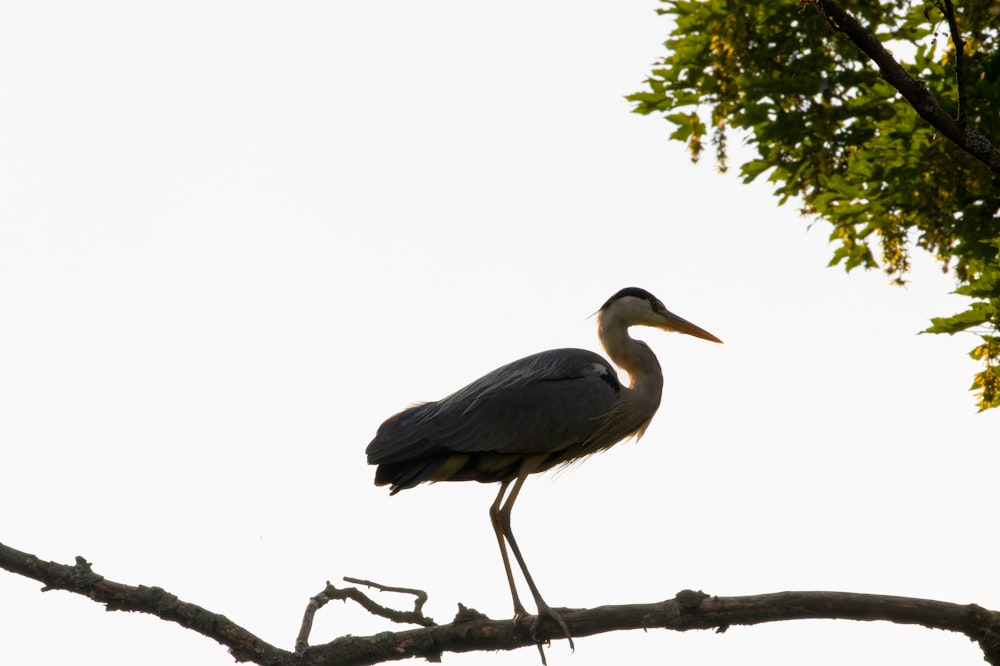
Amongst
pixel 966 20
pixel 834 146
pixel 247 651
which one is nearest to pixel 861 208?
pixel 834 146

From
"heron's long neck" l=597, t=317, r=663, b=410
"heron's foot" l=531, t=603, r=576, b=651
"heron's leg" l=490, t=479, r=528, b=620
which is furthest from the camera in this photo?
"heron's long neck" l=597, t=317, r=663, b=410

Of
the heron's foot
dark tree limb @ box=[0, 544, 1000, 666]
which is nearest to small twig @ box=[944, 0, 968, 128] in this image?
dark tree limb @ box=[0, 544, 1000, 666]

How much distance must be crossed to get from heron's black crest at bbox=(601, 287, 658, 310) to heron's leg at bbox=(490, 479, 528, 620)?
1901 mm

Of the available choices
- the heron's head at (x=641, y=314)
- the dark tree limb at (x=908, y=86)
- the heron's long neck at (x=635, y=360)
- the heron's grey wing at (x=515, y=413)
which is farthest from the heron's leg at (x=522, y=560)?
the dark tree limb at (x=908, y=86)

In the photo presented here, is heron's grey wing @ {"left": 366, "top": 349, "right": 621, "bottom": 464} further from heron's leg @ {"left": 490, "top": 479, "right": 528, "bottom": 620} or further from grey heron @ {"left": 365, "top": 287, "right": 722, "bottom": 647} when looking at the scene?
heron's leg @ {"left": 490, "top": 479, "right": 528, "bottom": 620}

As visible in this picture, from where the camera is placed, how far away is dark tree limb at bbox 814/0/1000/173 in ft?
16.6

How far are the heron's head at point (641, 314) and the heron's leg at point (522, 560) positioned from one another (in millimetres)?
1716

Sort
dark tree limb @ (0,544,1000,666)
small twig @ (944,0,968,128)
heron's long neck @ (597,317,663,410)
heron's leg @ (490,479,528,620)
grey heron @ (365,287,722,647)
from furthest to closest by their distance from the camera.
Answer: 1. heron's long neck @ (597,317,663,410)
2. grey heron @ (365,287,722,647)
3. heron's leg @ (490,479,528,620)
4. dark tree limb @ (0,544,1000,666)
5. small twig @ (944,0,968,128)

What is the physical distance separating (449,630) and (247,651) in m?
0.96

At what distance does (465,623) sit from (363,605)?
50cm

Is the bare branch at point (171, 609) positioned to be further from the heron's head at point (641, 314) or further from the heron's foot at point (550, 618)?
the heron's head at point (641, 314)

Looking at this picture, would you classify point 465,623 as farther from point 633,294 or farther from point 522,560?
point 633,294

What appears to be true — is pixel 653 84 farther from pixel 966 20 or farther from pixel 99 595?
pixel 99 595

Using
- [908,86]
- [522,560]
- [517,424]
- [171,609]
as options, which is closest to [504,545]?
[522,560]
